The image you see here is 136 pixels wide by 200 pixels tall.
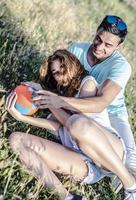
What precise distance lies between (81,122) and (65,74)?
2.36ft

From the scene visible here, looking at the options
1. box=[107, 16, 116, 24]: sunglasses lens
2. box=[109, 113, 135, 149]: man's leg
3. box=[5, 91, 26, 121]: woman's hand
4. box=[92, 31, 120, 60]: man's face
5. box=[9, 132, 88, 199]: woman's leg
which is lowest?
box=[109, 113, 135, 149]: man's leg

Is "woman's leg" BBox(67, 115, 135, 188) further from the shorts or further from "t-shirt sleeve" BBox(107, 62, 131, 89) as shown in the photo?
"t-shirt sleeve" BBox(107, 62, 131, 89)

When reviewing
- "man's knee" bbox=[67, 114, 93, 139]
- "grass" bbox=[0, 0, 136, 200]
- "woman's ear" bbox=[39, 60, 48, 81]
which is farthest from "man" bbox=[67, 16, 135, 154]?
"grass" bbox=[0, 0, 136, 200]

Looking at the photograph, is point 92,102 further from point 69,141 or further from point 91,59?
point 91,59

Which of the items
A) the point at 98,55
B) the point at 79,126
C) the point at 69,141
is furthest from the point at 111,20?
the point at 79,126

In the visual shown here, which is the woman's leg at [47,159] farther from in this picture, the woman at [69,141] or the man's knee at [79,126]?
the man's knee at [79,126]

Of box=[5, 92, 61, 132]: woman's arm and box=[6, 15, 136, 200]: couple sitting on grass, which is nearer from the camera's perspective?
box=[6, 15, 136, 200]: couple sitting on grass

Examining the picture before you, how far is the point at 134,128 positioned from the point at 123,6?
14407 mm

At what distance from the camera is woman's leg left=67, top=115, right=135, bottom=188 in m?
6.16

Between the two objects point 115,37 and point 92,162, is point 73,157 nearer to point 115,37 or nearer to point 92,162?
point 92,162

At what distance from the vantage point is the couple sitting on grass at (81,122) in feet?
20.4

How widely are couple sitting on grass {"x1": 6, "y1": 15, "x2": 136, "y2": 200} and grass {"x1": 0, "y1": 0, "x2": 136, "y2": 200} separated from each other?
0.45ft

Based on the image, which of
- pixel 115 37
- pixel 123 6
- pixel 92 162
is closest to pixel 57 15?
pixel 115 37

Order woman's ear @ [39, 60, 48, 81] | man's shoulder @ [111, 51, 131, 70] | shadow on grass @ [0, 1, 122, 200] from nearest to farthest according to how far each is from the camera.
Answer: shadow on grass @ [0, 1, 122, 200]
woman's ear @ [39, 60, 48, 81]
man's shoulder @ [111, 51, 131, 70]
